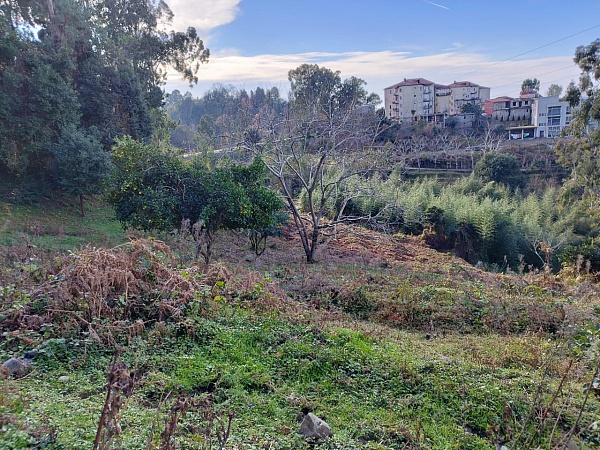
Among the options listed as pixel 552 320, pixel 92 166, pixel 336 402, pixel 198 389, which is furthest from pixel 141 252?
pixel 92 166

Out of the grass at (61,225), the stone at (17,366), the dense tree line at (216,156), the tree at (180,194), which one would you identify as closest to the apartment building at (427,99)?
the dense tree line at (216,156)

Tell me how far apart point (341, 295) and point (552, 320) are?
8.59 feet

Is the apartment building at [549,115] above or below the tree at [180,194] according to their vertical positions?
above

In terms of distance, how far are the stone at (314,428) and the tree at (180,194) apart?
239 inches

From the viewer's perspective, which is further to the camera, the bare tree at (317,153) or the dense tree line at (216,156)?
the bare tree at (317,153)

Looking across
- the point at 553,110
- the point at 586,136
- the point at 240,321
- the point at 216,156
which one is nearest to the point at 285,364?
the point at 240,321

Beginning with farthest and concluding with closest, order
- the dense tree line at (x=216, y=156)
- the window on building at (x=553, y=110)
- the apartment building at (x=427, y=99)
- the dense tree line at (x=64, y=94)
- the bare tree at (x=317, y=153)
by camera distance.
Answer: the apartment building at (x=427, y=99) < the window on building at (x=553, y=110) < the dense tree line at (x=64, y=94) < the bare tree at (x=317, y=153) < the dense tree line at (x=216, y=156)

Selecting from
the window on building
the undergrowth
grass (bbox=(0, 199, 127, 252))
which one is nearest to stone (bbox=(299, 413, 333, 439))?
the undergrowth

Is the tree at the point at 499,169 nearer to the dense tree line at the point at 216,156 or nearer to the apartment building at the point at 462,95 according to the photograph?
the dense tree line at the point at 216,156

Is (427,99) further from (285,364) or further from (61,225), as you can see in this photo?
(285,364)

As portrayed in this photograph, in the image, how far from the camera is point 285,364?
3492 mm

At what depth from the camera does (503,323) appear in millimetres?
5160

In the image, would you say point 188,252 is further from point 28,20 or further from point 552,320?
point 28,20

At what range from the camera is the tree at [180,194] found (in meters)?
8.57
